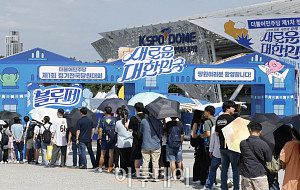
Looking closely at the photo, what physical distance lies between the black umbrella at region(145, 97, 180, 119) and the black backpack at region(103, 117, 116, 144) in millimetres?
1310

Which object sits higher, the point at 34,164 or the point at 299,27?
the point at 299,27

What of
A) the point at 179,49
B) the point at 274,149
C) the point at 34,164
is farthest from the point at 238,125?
the point at 179,49

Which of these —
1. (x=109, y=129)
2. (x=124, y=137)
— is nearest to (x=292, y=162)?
(x=124, y=137)

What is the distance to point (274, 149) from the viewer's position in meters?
7.49

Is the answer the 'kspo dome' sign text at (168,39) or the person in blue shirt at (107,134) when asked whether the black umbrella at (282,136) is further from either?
the 'kspo dome' sign text at (168,39)

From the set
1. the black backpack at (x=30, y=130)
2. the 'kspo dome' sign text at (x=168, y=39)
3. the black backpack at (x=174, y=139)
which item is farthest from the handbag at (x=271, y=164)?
the 'kspo dome' sign text at (x=168, y=39)

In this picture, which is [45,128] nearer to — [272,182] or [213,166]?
[213,166]

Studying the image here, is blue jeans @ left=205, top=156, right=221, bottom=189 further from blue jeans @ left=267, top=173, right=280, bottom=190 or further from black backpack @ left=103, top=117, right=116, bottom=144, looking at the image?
black backpack @ left=103, top=117, right=116, bottom=144

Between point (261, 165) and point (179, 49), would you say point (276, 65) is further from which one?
point (179, 49)

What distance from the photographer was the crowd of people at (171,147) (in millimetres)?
7027

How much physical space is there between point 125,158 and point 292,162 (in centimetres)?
565

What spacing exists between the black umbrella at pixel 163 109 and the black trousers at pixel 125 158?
1271 millimetres

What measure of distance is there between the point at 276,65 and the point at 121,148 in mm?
12069

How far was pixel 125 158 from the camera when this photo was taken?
11.4 meters
